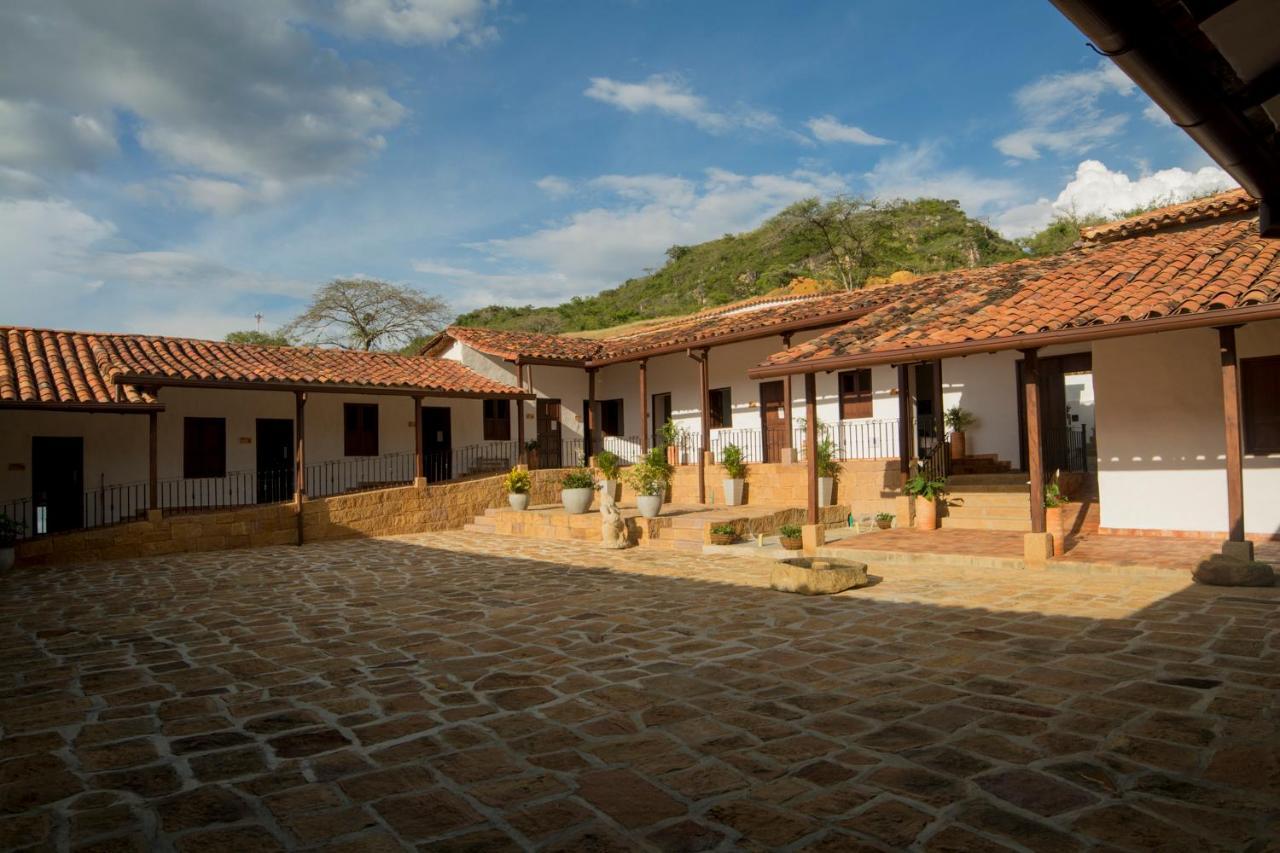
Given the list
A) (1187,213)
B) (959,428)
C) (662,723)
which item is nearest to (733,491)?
(959,428)

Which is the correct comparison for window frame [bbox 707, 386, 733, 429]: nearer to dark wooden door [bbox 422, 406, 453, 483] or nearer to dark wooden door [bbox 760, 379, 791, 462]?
dark wooden door [bbox 760, 379, 791, 462]

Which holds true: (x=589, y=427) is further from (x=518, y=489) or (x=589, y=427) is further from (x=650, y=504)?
(x=650, y=504)

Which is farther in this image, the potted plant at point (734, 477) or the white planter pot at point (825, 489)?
the potted plant at point (734, 477)

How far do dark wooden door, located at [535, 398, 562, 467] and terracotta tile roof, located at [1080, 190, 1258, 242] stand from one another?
13.9m

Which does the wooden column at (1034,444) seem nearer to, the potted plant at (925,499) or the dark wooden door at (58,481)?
the potted plant at (925,499)

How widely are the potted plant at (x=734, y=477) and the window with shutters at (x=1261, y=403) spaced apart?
8290mm

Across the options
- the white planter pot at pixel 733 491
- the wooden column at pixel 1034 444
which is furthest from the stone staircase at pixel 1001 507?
the white planter pot at pixel 733 491

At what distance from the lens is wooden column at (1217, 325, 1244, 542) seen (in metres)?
7.72

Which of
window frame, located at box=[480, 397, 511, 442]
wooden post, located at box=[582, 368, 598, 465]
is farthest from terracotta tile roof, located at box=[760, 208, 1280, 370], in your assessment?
window frame, located at box=[480, 397, 511, 442]

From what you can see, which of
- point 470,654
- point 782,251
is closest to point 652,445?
point 470,654

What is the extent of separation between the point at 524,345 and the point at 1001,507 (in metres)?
12.8

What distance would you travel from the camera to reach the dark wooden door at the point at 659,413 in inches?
797

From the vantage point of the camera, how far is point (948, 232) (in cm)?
4062

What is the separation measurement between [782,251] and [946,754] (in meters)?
43.3
